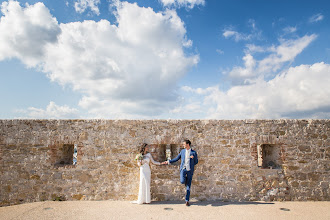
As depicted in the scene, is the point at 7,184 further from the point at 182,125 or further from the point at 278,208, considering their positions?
the point at 278,208

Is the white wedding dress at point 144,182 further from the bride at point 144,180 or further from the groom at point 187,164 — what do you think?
the groom at point 187,164

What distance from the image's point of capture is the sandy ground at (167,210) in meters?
4.74

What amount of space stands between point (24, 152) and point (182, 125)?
4703mm


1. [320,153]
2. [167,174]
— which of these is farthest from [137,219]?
[320,153]

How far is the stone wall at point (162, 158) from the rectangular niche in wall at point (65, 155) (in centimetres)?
26

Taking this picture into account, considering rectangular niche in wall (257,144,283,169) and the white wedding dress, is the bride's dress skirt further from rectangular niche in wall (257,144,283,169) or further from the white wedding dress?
rectangular niche in wall (257,144,283,169)

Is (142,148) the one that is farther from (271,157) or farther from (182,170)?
(271,157)

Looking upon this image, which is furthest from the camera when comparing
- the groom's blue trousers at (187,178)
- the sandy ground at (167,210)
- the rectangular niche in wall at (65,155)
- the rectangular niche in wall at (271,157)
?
the rectangular niche in wall at (65,155)

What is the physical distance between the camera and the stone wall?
5.86 m

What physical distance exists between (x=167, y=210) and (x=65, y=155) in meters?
3.75

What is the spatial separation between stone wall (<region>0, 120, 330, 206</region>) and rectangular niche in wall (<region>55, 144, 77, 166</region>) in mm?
259

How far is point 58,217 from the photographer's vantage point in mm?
4719

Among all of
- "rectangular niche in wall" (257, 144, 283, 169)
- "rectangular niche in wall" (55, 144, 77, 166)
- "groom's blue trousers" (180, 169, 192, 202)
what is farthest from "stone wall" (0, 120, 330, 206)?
"groom's blue trousers" (180, 169, 192, 202)

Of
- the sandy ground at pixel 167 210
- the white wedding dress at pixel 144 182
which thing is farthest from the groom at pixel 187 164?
the white wedding dress at pixel 144 182
